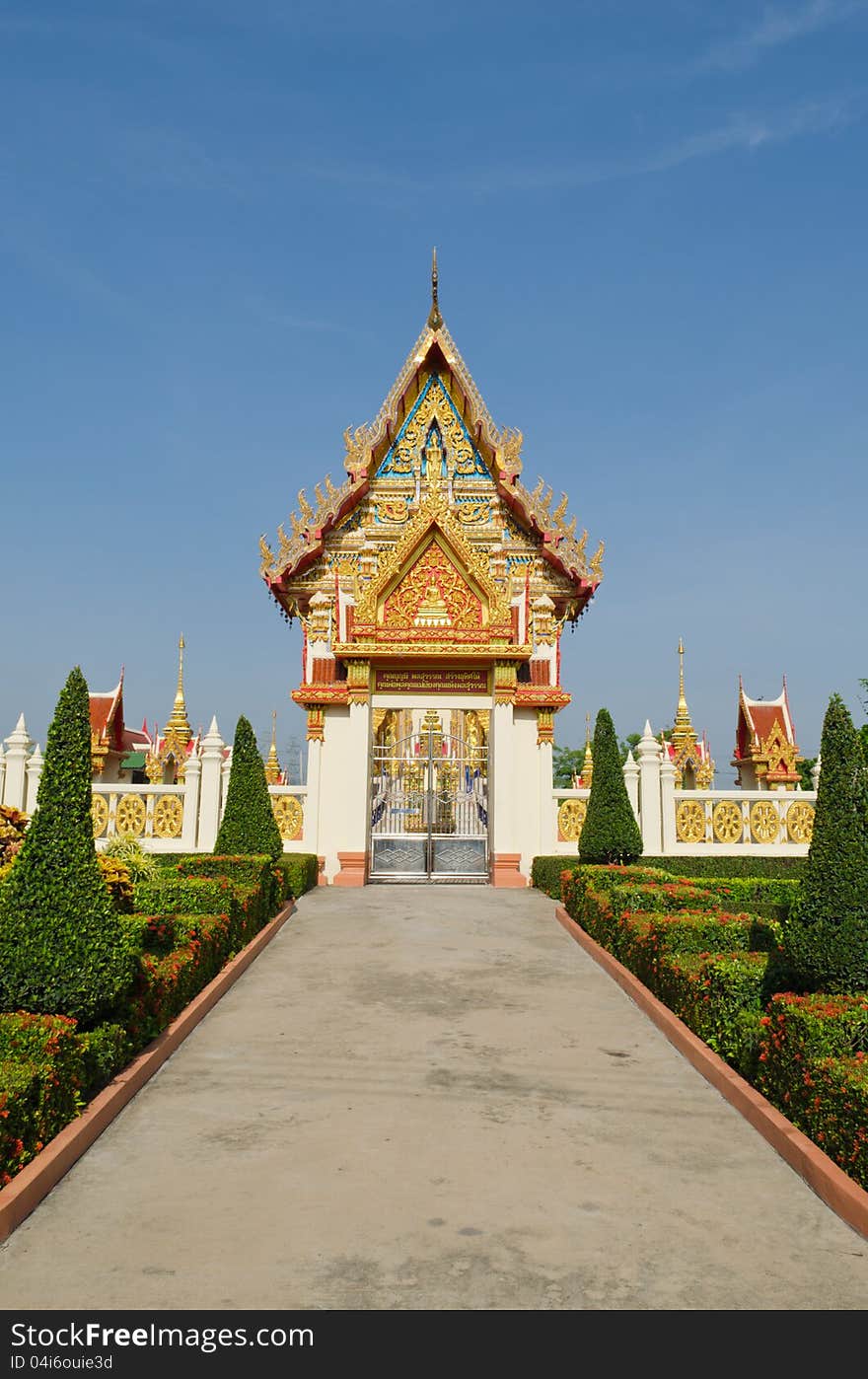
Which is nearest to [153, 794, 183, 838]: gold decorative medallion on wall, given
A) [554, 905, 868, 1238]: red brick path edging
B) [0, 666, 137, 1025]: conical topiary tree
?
[554, 905, 868, 1238]: red brick path edging

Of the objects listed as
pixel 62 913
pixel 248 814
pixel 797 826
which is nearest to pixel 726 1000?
pixel 62 913

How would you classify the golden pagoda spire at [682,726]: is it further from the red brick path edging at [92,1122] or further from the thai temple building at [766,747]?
the red brick path edging at [92,1122]

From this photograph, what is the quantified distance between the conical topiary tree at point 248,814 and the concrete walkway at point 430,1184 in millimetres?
5564

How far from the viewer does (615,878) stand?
1202 centimetres

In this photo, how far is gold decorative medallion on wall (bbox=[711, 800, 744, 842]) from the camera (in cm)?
1661

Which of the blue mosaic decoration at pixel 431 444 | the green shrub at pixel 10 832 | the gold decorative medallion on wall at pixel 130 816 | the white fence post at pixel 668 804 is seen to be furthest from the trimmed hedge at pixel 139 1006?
the blue mosaic decoration at pixel 431 444

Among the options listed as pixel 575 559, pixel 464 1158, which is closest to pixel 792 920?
pixel 464 1158

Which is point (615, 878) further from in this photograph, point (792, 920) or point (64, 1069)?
point (64, 1069)

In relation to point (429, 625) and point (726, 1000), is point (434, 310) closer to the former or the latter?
point (429, 625)

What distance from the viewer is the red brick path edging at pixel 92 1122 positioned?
174 inches

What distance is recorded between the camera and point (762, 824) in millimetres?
16656

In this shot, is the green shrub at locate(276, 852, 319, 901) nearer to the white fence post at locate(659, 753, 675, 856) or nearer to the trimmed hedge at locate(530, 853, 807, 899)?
the trimmed hedge at locate(530, 853, 807, 899)

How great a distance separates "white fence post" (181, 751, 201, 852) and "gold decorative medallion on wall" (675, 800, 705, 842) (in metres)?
8.38
